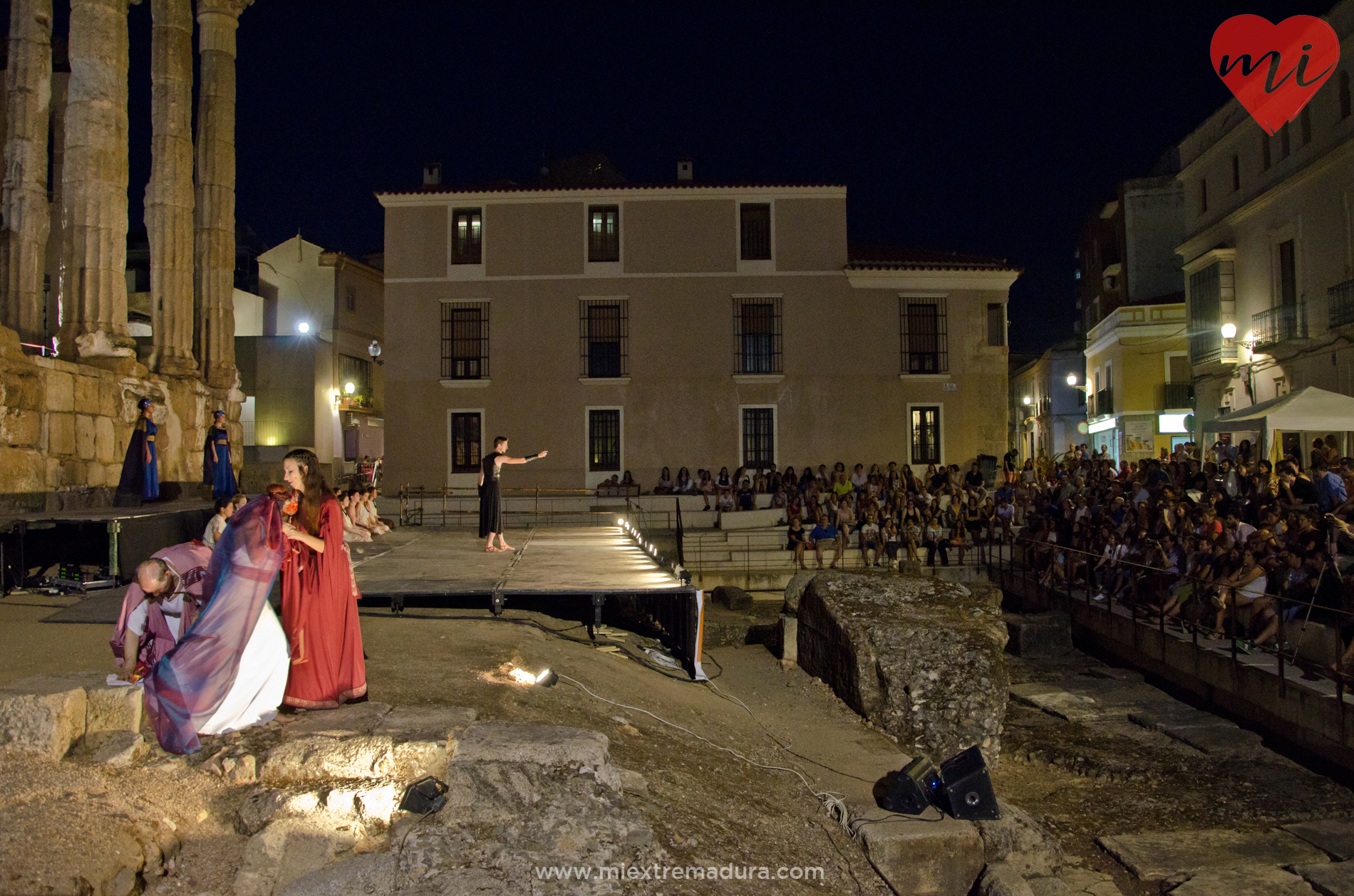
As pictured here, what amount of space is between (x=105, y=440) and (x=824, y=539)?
493 inches

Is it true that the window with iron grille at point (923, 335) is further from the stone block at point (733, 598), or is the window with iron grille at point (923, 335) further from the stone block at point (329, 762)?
the stone block at point (329, 762)

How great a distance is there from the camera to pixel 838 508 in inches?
727

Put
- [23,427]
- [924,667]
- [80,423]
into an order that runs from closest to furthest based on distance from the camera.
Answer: [924,667]
[23,427]
[80,423]

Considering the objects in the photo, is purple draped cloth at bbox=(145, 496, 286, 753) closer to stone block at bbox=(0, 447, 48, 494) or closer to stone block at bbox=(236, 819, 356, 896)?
stone block at bbox=(236, 819, 356, 896)

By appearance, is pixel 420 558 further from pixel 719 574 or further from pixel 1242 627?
pixel 1242 627

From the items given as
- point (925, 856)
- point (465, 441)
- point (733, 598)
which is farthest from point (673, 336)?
point (925, 856)

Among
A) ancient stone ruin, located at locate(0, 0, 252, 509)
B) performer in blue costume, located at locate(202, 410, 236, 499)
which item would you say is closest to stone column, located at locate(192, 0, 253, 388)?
ancient stone ruin, located at locate(0, 0, 252, 509)

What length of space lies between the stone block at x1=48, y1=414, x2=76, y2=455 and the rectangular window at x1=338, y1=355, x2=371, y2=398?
18022 mm

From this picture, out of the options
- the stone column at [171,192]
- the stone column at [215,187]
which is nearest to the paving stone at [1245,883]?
the stone column at [171,192]

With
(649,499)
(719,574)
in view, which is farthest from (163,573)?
(649,499)

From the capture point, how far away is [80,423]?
496 inches

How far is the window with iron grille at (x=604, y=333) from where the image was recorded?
968 inches

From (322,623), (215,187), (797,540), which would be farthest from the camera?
(797,540)

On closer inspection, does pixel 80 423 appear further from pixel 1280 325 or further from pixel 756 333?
pixel 1280 325
